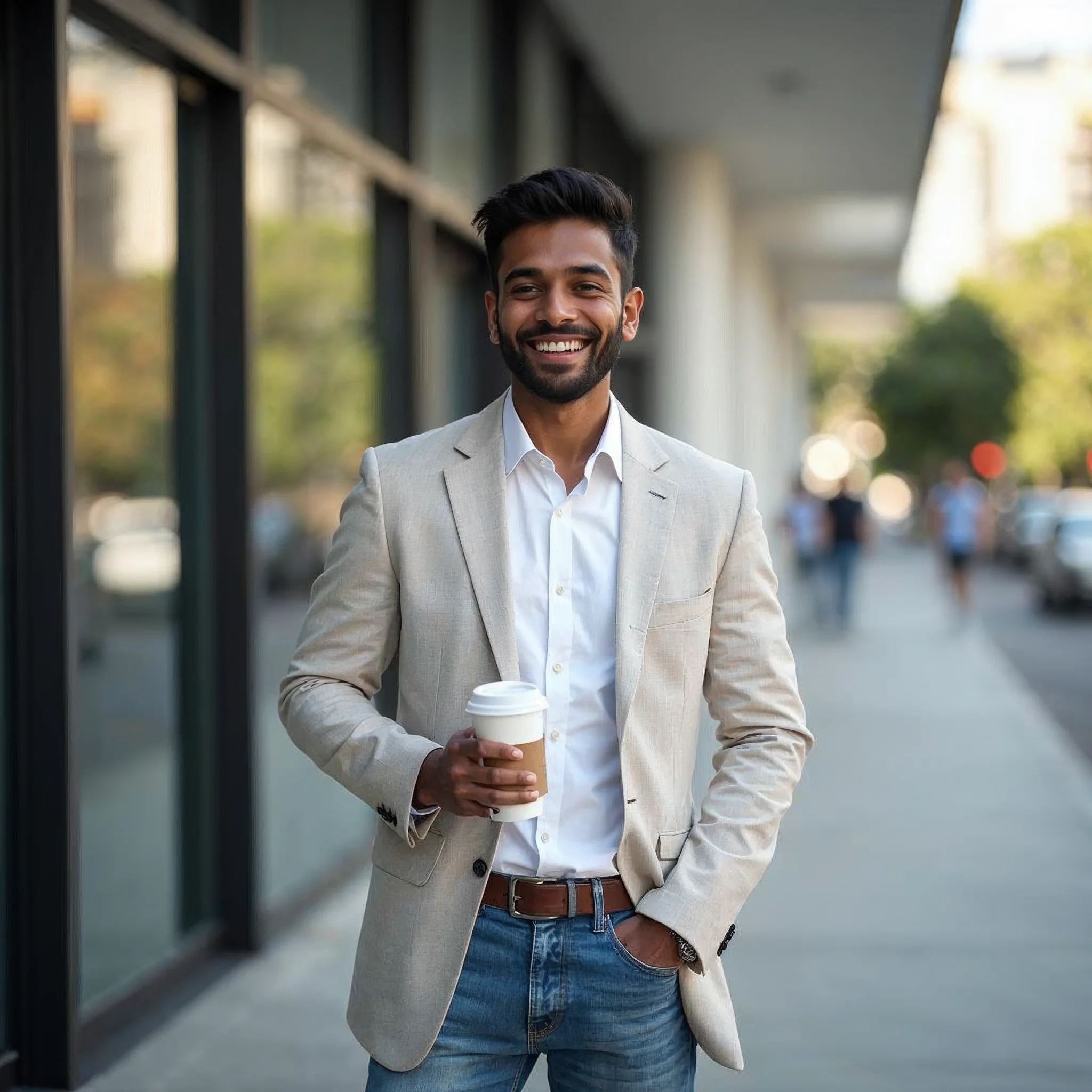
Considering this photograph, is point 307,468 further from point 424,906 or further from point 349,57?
point 424,906

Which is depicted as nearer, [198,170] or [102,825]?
[102,825]

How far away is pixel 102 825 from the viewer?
4688 mm

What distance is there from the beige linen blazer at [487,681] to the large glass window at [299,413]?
10.2 ft

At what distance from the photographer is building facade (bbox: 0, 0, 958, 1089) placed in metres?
3.93

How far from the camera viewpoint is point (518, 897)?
89.4 inches

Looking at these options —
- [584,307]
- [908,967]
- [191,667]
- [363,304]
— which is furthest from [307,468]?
[584,307]

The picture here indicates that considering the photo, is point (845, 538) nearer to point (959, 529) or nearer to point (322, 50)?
point (959, 529)

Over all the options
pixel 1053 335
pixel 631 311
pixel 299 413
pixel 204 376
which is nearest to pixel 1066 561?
pixel 299 413

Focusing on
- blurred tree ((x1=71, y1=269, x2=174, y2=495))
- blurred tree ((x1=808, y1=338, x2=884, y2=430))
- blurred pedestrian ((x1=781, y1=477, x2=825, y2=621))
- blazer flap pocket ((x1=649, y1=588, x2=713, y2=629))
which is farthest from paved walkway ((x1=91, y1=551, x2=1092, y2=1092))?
blurred tree ((x1=808, y1=338, x2=884, y2=430))

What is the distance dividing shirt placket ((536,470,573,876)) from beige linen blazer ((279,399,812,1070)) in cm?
7

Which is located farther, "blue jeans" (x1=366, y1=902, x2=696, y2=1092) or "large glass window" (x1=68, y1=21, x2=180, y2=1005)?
"large glass window" (x1=68, y1=21, x2=180, y2=1005)

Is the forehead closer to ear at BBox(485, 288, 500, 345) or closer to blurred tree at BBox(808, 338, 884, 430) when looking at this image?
ear at BBox(485, 288, 500, 345)

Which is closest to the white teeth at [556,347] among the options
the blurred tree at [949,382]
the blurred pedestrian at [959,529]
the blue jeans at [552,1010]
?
the blue jeans at [552,1010]

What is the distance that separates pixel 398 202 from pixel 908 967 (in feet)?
14.0
